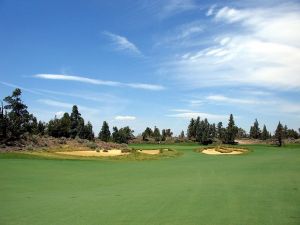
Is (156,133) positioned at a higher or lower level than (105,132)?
higher

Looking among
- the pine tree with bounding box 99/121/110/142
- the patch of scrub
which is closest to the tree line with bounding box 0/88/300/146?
the pine tree with bounding box 99/121/110/142

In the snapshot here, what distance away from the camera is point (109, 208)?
1533cm

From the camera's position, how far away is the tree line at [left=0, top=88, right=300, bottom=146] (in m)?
68.3

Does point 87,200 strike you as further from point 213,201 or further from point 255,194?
point 255,194

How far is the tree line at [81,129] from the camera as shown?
224 feet

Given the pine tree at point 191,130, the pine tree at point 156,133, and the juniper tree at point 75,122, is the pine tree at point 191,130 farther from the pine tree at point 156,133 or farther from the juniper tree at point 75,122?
the juniper tree at point 75,122

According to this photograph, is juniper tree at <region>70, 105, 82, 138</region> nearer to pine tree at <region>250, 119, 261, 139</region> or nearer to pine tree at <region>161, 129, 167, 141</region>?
pine tree at <region>161, 129, 167, 141</region>

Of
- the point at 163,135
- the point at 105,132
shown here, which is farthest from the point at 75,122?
the point at 163,135

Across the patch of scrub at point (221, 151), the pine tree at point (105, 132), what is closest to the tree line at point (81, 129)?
the pine tree at point (105, 132)

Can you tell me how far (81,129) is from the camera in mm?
121312

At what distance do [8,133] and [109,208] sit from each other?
56080 mm

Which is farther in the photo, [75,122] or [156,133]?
[156,133]

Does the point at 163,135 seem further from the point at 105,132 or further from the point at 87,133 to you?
the point at 87,133

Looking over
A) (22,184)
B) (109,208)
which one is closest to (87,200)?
(109,208)
